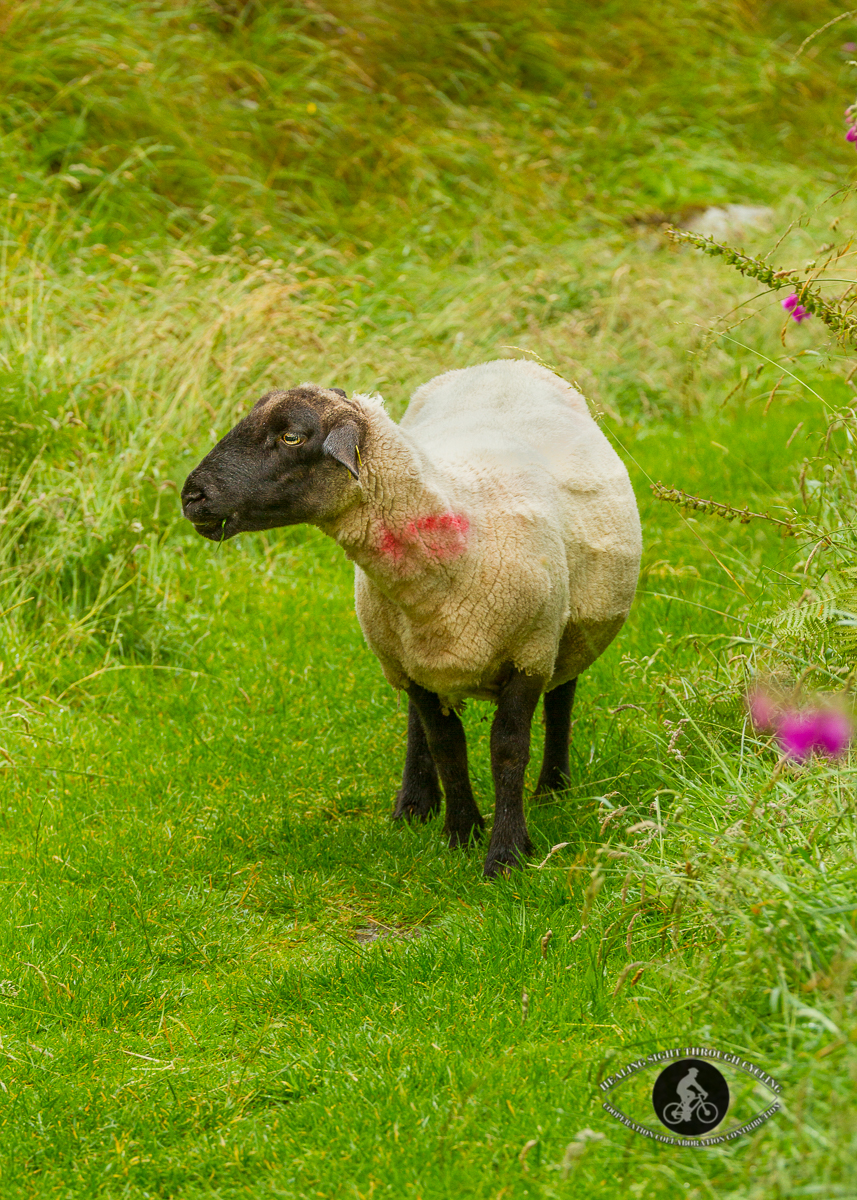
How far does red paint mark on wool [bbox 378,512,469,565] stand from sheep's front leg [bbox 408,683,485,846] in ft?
1.92

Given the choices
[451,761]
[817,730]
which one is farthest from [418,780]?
[817,730]

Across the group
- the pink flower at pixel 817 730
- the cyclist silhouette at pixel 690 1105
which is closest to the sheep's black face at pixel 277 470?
the pink flower at pixel 817 730

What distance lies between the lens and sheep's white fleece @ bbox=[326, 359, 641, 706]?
4199mm

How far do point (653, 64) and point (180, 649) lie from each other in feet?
39.1

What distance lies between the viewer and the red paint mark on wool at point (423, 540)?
4.19 metres

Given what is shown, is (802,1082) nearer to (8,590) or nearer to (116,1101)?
(116,1101)

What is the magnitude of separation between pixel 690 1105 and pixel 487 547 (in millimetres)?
2029

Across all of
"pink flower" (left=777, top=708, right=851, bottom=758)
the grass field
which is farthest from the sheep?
"pink flower" (left=777, top=708, right=851, bottom=758)

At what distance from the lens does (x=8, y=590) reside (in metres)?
6.31

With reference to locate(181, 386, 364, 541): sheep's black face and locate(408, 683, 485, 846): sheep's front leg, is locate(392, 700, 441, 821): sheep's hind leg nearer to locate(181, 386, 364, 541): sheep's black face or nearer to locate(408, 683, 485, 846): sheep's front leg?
locate(408, 683, 485, 846): sheep's front leg

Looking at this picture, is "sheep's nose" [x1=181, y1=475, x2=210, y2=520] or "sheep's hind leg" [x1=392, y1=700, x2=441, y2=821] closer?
"sheep's nose" [x1=181, y1=475, x2=210, y2=520]

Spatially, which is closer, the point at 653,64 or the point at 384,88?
the point at 384,88

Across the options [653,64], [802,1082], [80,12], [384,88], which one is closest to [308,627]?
[802,1082]

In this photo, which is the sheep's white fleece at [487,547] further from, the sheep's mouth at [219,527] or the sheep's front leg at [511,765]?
the sheep's mouth at [219,527]
